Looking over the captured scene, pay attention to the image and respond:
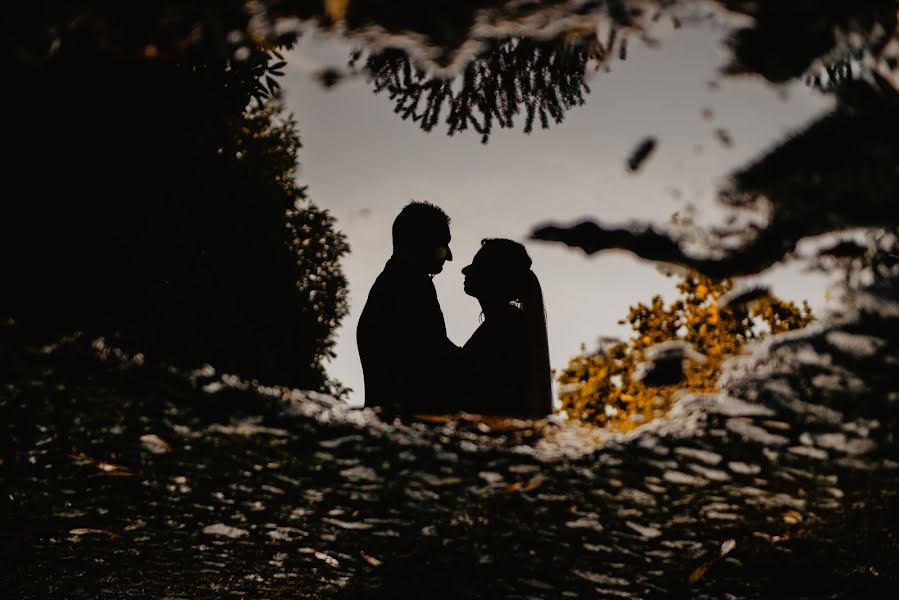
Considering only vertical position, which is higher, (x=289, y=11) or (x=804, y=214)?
(x=289, y=11)

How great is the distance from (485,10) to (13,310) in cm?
195

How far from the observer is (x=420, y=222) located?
3436mm

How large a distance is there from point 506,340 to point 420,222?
868mm

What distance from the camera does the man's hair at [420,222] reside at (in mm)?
3430

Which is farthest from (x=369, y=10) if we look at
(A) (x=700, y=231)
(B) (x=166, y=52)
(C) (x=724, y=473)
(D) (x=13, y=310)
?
(C) (x=724, y=473)

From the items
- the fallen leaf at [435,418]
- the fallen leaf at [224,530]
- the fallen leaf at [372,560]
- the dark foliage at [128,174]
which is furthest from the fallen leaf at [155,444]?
the fallen leaf at [372,560]

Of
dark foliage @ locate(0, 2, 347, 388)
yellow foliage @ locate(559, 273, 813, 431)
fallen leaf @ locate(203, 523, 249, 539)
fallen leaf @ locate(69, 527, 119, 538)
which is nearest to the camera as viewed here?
dark foliage @ locate(0, 2, 347, 388)

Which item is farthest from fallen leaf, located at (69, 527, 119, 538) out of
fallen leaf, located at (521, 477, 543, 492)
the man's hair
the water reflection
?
fallen leaf, located at (521, 477, 543, 492)

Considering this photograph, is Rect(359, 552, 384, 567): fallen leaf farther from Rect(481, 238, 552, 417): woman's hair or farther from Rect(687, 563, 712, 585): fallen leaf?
Rect(687, 563, 712, 585): fallen leaf

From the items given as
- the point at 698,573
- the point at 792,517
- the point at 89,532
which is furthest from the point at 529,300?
the point at 89,532

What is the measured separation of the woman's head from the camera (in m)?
3.50

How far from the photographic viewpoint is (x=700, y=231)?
1926mm

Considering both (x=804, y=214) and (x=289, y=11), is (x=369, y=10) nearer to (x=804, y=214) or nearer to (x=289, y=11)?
(x=289, y=11)

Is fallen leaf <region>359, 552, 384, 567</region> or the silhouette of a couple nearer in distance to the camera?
the silhouette of a couple
